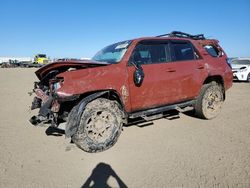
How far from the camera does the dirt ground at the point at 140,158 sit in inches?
126

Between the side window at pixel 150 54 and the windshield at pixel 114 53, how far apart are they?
9.8 inches

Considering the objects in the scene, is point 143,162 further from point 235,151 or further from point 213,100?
point 213,100

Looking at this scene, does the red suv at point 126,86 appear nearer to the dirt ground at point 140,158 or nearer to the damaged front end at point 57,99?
the damaged front end at point 57,99

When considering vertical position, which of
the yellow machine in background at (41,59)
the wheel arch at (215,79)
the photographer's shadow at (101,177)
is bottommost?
the photographer's shadow at (101,177)

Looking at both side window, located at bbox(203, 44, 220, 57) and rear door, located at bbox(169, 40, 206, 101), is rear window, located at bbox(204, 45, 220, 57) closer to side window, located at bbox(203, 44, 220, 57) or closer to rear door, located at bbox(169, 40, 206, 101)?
side window, located at bbox(203, 44, 220, 57)

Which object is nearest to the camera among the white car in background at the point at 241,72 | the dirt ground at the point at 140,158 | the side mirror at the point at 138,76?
the dirt ground at the point at 140,158

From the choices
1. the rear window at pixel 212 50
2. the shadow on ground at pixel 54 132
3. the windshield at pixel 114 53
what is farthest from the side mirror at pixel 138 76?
the rear window at pixel 212 50

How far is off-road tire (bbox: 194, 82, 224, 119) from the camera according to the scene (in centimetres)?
586

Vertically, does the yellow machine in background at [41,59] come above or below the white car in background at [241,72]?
above

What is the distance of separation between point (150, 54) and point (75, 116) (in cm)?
209

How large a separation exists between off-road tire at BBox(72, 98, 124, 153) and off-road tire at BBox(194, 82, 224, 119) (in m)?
2.35

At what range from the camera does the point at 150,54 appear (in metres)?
5.01

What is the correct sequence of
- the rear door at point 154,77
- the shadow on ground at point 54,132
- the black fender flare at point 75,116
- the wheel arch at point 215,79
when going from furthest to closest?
the wheel arch at point 215,79 < the shadow on ground at point 54,132 < the rear door at point 154,77 < the black fender flare at point 75,116

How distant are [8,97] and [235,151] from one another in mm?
8383
